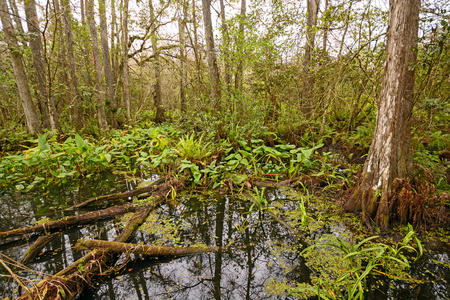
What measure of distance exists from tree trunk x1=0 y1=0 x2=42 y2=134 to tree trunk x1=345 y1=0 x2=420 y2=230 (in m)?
5.97

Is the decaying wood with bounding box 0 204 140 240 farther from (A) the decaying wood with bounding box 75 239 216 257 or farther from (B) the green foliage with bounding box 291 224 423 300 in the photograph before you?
(B) the green foliage with bounding box 291 224 423 300

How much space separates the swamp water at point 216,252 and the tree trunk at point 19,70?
2.62 metres

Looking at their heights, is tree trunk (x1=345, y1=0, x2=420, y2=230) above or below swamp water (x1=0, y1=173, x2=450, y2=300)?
above

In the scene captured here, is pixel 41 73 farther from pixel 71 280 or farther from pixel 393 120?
pixel 393 120

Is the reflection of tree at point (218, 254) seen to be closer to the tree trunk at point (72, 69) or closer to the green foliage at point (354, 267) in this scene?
the green foliage at point (354, 267)

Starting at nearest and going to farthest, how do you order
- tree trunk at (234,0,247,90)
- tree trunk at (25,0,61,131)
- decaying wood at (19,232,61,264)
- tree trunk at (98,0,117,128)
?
decaying wood at (19,232,61,264) → tree trunk at (234,0,247,90) → tree trunk at (25,0,61,131) → tree trunk at (98,0,117,128)

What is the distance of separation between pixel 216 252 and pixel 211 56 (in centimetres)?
408

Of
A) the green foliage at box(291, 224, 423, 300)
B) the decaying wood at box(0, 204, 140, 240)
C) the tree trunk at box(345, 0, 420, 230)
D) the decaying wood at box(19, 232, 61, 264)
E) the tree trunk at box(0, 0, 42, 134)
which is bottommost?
the green foliage at box(291, 224, 423, 300)

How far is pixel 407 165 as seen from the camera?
85.2 inches

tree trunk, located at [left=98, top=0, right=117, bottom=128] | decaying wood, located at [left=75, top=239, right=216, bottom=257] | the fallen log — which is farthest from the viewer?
tree trunk, located at [left=98, top=0, right=117, bottom=128]

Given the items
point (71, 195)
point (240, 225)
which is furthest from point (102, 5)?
point (240, 225)

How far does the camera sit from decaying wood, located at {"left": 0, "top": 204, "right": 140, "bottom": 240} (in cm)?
203

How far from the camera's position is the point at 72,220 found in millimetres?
2215

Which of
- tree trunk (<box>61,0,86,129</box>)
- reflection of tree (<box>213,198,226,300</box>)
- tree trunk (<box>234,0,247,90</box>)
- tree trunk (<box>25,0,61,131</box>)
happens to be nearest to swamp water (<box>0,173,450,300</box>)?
reflection of tree (<box>213,198,226,300</box>)
